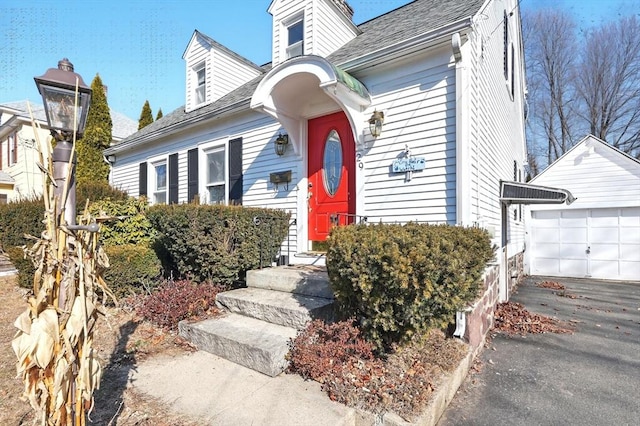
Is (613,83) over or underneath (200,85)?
over

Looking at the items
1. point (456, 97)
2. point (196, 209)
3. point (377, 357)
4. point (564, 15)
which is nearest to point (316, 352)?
point (377, 357)

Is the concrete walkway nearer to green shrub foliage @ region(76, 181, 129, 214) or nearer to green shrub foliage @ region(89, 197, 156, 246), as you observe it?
green shrub foliage @ region(89, 197, 156, 246)

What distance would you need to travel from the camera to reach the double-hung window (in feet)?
24.1

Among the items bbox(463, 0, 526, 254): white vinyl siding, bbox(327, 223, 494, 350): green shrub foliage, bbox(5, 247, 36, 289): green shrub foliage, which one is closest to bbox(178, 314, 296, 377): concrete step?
bbox(327, 223, 494, 350): green shrub foliage

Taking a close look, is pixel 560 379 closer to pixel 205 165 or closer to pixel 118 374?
pixel 118 374

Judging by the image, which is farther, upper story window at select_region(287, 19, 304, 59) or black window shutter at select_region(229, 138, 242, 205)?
upper story window at select_region(287, 19, 304, 59)

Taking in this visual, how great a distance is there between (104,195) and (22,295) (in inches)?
146

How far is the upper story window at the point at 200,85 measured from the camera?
29.8ft

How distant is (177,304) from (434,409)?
3.02 metres

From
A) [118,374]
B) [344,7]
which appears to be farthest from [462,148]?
[344,7]

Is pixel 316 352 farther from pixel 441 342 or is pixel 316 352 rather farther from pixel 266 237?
pixel 266 237

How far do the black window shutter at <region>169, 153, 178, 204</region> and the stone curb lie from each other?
23.7 ft

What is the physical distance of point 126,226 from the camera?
5699mm

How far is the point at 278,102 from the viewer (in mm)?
5453
